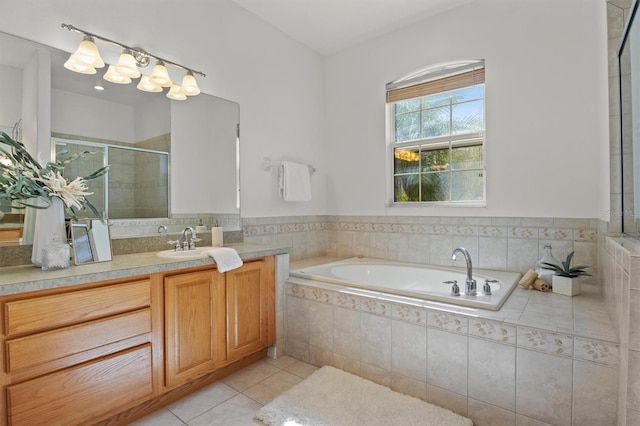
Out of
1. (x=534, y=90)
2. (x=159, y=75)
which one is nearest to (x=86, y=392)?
(x=159, y=75)

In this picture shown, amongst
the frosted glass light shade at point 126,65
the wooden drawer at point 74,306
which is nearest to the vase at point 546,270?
the wooden drawer at point 74,306

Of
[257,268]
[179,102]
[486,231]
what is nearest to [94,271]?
[257,268]

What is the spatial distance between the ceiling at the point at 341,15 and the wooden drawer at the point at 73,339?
2.48 metres

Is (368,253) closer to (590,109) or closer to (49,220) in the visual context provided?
(590,109)

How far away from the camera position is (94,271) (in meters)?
1.45

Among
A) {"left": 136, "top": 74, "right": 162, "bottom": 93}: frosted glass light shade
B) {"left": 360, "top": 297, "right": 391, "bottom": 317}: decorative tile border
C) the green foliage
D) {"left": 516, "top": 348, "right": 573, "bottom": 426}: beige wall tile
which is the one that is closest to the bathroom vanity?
{"left": 360, "top": 297, "right": 391, "bottom": 317}: decorative tile border

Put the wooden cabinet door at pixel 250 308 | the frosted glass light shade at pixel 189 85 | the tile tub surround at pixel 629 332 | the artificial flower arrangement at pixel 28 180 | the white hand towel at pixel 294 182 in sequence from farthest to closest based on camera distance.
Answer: the white hand towel at pixel 294 182 → the frosted glass light shade at pixel 189 85 → the wooden cabinet door at pixel 250 308 → the artificial flower arrangement at pixel 28 180 → the tile tub surround at pixel 629 332

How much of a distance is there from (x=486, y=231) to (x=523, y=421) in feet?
4.66

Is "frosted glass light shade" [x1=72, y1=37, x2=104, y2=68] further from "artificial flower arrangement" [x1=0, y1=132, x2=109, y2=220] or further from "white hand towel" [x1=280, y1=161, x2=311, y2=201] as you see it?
"white hand towel" [x1=280, y1=161, x2=311, y2=201]

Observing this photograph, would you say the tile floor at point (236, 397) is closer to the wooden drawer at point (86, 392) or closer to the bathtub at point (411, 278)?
the wooden drawer at point (86, 392)

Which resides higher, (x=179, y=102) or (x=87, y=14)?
(x=87, y=14)

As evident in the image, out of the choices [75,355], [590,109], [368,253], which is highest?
[590,109]

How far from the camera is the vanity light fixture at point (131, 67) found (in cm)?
180

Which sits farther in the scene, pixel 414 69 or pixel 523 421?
pixel 414 69
